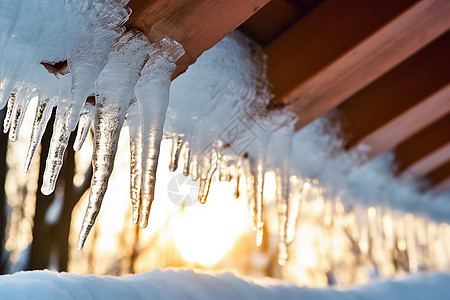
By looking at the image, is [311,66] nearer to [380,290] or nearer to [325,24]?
[325,24]

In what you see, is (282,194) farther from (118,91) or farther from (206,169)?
(118,91)

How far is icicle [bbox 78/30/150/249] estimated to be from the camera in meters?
0.91

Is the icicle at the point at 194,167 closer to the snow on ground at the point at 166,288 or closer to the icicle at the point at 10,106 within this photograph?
the snow on ground at the point at 166,288

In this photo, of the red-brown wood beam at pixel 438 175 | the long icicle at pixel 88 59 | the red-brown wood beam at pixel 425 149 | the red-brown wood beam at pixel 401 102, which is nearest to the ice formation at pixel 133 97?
Answer: the long icicle at pixel 88 59

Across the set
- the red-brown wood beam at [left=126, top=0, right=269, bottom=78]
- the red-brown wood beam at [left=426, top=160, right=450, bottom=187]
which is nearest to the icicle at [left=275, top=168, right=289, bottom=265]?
the red-brown wood beam at [left=126, top=0, right=269, bottom=78]

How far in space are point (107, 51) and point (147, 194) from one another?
0.97 ft

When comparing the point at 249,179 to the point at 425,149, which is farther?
the point at 425,149

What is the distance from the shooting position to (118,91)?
0.94m

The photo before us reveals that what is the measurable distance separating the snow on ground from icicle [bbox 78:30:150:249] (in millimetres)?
88

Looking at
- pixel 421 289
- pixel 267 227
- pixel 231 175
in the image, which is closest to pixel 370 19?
pixel 231 175

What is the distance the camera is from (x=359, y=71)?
1.44 metres

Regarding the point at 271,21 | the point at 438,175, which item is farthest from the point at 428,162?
the point at 271,21

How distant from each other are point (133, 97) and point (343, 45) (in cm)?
62

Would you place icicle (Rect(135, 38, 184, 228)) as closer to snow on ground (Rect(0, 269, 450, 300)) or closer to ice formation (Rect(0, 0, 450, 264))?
ice formation (Rect(0, 0, 450, 264))
